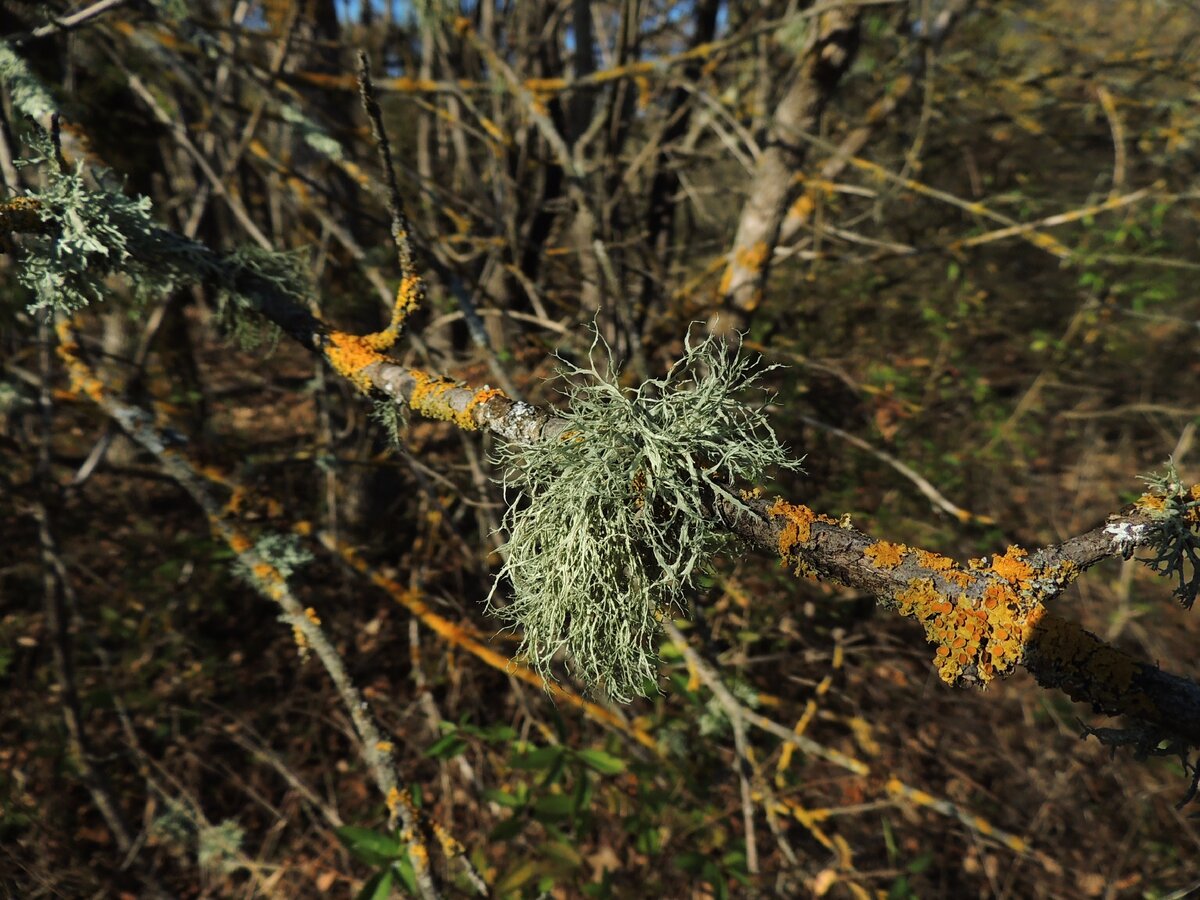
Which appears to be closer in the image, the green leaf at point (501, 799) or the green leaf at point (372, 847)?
the green leaf at point (372, 847)

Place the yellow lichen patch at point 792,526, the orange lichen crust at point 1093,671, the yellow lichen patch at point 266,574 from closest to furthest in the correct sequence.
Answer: the orange lichen crust at point 1093,671 → the yellow lichen patch at point 792,526 → the yellow lichen patch at point 266,574

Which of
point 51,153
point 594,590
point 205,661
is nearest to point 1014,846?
point 594,590

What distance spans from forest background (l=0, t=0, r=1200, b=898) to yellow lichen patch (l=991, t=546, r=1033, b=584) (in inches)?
17.4

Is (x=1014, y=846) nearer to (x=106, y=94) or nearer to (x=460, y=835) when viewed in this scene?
(x=460, y=835)

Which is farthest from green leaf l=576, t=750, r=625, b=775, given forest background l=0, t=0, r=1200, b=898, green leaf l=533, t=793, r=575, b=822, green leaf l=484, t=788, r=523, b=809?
green leaf l=484, t=788, r=523, b=809

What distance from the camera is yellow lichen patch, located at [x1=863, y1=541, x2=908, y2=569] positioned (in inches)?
30.0

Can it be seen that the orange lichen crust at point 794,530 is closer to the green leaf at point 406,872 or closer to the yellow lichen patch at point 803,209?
the green leaf at point 406,872

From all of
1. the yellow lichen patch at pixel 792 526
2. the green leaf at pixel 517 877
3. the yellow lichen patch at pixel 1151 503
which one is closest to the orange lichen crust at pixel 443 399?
the yellow lichen patch at pixel 792 526

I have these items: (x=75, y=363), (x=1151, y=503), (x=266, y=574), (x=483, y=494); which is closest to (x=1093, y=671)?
(x=1151, y=503)

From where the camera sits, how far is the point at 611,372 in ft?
2.98

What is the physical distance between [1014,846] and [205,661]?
346cm

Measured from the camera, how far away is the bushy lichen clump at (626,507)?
2.71 ft

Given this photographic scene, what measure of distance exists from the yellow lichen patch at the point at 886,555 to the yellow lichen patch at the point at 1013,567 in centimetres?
10

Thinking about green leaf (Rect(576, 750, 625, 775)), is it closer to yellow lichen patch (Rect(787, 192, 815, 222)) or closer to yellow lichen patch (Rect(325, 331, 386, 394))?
yellow lichen patch (Rect(325, 331, 386, 394))
